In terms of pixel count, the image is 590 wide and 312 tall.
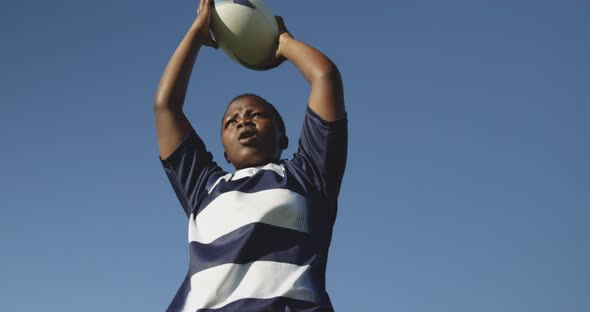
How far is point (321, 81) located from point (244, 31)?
2.53ft

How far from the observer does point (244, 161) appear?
3871mm

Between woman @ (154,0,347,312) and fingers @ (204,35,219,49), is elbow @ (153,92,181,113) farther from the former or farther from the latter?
fingers @ (204,35,219,49)

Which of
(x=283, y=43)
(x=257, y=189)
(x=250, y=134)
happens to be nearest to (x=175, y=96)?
(x=250, y=134)

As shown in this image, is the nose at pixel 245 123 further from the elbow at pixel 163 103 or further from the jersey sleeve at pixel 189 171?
the elbow at pixel 163 103

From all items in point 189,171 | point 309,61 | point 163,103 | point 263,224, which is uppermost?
point 309,61

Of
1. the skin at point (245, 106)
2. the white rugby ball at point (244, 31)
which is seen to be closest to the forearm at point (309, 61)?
the skin at point (245, 106)

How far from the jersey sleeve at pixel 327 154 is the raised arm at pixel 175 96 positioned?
798mm

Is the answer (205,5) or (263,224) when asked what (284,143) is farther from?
(205,5)

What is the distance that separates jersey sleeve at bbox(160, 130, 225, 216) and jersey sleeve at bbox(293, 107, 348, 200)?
577mm

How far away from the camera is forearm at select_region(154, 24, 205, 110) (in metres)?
3.99

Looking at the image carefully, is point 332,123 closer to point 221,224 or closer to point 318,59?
point 318,59

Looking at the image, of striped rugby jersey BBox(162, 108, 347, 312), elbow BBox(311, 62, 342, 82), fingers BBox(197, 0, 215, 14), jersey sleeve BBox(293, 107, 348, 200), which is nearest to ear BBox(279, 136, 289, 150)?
striped rugby jersey BBox(162, 108, 347, 312)

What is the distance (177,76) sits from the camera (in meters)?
4.02

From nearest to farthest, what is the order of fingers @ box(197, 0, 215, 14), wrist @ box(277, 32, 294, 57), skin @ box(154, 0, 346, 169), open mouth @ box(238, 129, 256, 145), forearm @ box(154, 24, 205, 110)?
skin @ box(154, 0, 346, 169)
open mouth @ box(238, 129, 256, 145)
forearm @ box(154, 24, 205, 110)
wrist @ box(277, 32, 294, 57)
fingers @ box(197, 0, 215, 14)
